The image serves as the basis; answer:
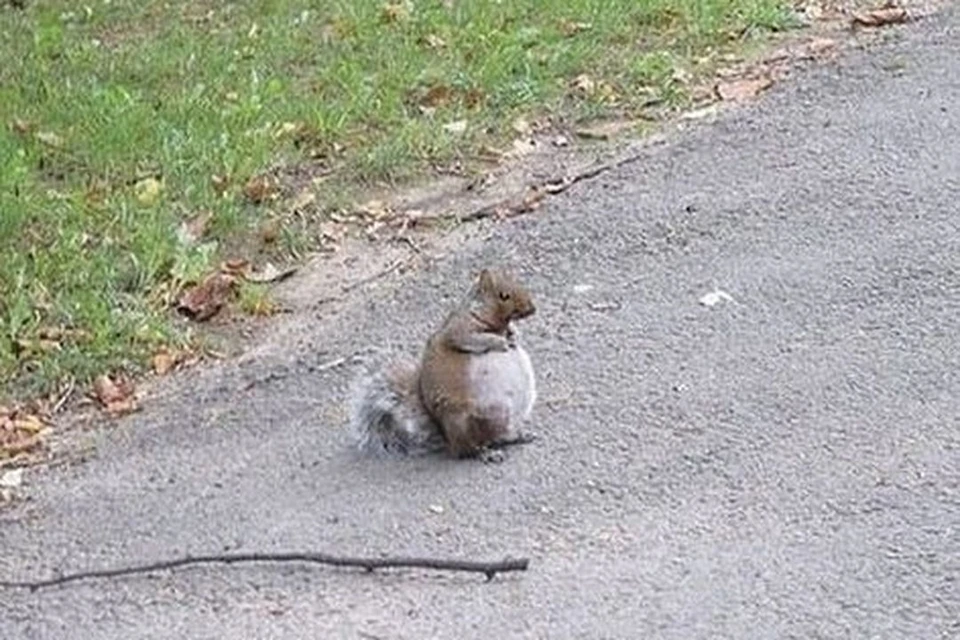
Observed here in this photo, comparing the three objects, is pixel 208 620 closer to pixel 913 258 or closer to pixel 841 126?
pixel 913 258

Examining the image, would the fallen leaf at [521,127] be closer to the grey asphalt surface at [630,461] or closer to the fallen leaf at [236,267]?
the grey asphalt surface at [630,461]

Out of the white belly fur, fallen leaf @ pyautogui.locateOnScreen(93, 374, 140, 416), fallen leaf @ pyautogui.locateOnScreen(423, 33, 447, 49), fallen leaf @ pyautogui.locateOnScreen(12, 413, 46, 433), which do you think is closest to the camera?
the white belly fur

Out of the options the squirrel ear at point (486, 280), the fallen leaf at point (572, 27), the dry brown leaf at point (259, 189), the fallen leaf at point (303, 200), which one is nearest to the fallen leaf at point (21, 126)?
the dry brown leaf at point (259, 189)

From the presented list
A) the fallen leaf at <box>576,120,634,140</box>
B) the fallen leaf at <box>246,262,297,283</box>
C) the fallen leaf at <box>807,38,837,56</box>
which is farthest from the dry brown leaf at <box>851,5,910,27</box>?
the fallen leaf at <box>246,262,297,283</box>

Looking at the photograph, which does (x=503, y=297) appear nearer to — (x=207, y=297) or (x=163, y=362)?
(x=163, y=362)

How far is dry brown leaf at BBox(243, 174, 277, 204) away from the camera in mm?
6508

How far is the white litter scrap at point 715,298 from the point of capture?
18.3 ft

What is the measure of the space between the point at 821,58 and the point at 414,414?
11.3 ft

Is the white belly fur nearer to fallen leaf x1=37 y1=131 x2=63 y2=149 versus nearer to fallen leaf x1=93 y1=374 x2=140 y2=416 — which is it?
fallen leaf x1=93 y1=374 x2=140 y2=416

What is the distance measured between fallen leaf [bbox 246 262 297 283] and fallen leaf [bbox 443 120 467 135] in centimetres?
110

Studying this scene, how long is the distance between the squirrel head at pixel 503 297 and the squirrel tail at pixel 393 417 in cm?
24

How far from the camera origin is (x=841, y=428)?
4.75 meters

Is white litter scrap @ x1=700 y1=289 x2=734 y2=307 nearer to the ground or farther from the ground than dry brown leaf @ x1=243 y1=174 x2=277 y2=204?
nearer to the ground

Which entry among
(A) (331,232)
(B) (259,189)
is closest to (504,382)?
(A) (331,232)
